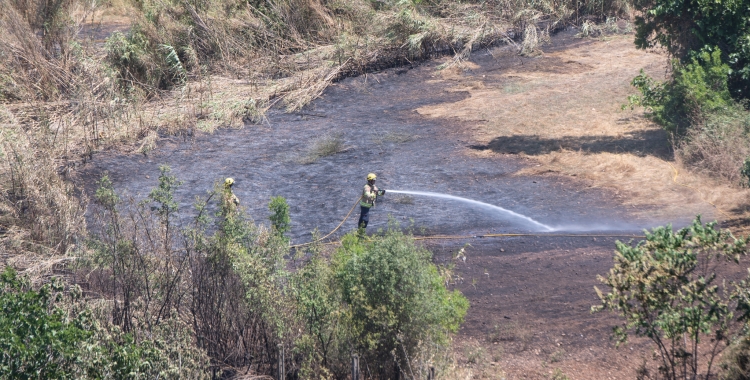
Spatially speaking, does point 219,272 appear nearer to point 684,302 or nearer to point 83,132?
point 684,302


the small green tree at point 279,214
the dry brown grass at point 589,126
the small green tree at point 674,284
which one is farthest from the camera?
the dry brown grass at point 589,126

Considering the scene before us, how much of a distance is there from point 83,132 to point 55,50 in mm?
4412

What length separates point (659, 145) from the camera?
15.6 metres

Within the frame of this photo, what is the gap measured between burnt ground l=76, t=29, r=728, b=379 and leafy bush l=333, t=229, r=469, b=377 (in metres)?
1.20

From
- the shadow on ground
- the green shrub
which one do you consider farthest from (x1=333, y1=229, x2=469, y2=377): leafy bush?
the green shrub

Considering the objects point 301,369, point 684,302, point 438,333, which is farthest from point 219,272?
point 684,302

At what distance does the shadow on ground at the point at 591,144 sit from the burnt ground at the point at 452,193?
0.50 feet

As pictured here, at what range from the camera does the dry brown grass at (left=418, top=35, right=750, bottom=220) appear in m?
13.2

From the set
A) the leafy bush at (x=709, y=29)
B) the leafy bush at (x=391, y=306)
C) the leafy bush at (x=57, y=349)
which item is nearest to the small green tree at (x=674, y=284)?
the leafy bush at (x=391, y=306)

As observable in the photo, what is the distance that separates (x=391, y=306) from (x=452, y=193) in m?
6.70

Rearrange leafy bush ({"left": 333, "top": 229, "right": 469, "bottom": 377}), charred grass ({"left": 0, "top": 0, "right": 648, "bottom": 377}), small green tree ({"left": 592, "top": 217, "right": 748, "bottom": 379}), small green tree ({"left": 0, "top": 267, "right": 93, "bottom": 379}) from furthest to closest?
1. charred grass ({"left": 0, "top": 0, "right": 648, "bottom": 377})
2. leafy bush ({"left": 333, "top": 229, "right": 469, "bottom": 377})
3. small green tree ({"left": 592, "top": 217, "right": 748, "bottom": 379})
4. small green tree ({"left": 0, "top": 267, "right": 93, "bottom": 379})

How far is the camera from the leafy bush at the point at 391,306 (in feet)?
25.7

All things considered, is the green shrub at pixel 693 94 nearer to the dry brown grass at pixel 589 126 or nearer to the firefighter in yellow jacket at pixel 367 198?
the dry brown grass at pixel 589 126

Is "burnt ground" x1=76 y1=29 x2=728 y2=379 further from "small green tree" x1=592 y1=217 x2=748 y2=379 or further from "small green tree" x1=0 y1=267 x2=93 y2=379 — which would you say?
"small green tree" x1=0 y1=267 x2=93 y2=379
